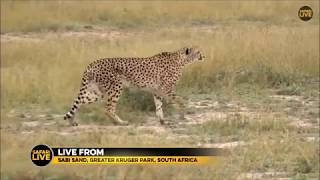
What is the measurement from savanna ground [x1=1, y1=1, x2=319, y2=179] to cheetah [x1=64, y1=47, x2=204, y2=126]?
0.19 meters

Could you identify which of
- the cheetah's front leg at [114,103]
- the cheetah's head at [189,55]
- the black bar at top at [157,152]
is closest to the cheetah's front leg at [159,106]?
the cheetah's front leg at [114,103]

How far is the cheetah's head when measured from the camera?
38.2 ft

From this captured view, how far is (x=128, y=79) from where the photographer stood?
11.2m

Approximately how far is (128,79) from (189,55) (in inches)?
38.1

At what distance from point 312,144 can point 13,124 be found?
3590mm

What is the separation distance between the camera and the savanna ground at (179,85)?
8.85 meters

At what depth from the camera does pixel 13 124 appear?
10.8m

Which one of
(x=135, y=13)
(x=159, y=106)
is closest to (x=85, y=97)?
(x=159, y=106)

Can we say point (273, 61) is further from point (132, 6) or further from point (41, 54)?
point (132, 6)

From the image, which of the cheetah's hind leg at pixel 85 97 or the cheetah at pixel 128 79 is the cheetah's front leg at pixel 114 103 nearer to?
the cheetah at pixel 128 79

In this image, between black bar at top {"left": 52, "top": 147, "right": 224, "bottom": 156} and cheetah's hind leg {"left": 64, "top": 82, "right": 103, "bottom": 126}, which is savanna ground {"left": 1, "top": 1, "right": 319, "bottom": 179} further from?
black bar at top {"left": 52, "top": 147, "right": 224, "bottom": 156}

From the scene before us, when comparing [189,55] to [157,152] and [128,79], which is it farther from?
[157,152]

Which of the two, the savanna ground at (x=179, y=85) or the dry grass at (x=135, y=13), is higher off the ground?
the dry grass at (x=135, y=13)

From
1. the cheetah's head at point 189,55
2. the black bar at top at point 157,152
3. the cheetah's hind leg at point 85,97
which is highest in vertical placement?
the cheetah's head at point 189,55
